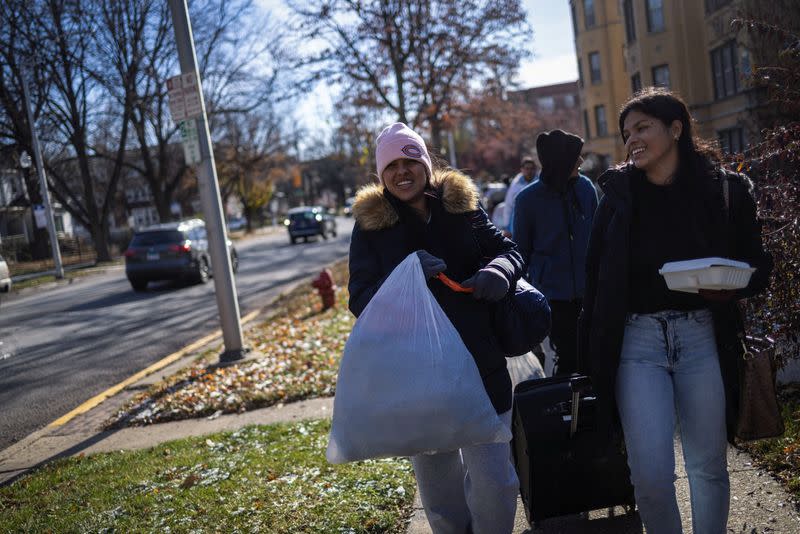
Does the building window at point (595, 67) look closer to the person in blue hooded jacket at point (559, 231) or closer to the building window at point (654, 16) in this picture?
the building window at point (654, 16)

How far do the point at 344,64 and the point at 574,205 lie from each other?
47.7ft

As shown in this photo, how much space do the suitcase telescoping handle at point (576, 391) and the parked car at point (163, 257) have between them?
1703cm

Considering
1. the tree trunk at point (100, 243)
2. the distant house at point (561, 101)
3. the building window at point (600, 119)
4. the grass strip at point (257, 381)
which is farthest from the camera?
the distant house at point (561, 101)

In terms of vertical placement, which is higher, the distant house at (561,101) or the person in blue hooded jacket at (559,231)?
the distant house at (561,101)

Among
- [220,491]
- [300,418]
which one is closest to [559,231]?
[220,491]

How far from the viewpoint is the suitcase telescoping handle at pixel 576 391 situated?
3.05 m

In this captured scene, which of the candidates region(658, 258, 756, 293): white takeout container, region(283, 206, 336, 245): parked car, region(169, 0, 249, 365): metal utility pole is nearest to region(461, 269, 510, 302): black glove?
region(658, 258, 756, 293): white takeout container

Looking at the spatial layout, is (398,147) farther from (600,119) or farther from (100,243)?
(600,119)

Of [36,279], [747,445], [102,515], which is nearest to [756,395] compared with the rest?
[747,445]

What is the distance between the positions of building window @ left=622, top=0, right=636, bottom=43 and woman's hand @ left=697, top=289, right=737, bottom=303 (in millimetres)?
28935

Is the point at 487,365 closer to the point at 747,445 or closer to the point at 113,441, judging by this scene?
the point at 747,445

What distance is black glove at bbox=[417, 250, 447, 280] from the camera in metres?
2.79

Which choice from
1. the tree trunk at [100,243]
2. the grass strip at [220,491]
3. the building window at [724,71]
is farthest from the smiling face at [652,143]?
the tree trunk at [100,243]

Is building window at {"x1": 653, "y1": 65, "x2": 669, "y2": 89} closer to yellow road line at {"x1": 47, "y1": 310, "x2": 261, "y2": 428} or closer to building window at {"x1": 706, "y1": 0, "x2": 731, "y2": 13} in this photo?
building window at {"x1": 706, "y1": 0, "x2": 731, "y2": 13}
